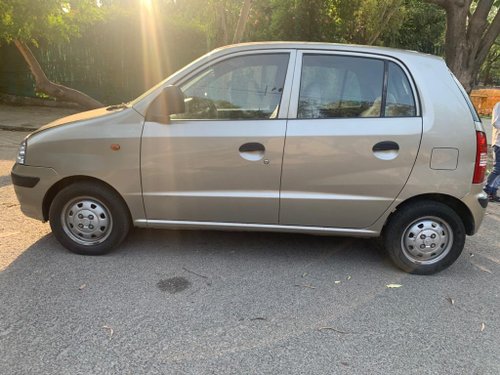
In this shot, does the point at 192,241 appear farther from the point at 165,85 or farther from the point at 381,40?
the point at 381,40

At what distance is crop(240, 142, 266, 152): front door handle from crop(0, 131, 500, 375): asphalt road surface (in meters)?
1.04

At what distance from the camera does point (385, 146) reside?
12.1 ft

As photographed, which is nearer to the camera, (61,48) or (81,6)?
(81,6)

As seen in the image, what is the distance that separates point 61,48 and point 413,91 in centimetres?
1506

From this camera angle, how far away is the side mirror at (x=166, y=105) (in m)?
3.68

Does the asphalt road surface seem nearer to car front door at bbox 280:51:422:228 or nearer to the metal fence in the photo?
car front door at bbox 280:51:422:228

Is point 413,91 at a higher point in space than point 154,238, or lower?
higher

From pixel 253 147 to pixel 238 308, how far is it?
1.28m

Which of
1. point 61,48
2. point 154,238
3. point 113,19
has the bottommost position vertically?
point 154,238

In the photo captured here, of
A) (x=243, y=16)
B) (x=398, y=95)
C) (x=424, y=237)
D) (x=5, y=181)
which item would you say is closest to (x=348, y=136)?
(x=398, y=95)

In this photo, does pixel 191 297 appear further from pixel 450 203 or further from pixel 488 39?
pixel 488 39

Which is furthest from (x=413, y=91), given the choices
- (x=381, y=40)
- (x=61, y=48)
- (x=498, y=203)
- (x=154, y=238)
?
(x=61, y=48)

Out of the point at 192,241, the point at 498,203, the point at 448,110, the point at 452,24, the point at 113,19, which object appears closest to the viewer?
the point at 448,110

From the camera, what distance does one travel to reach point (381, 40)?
16.1m
